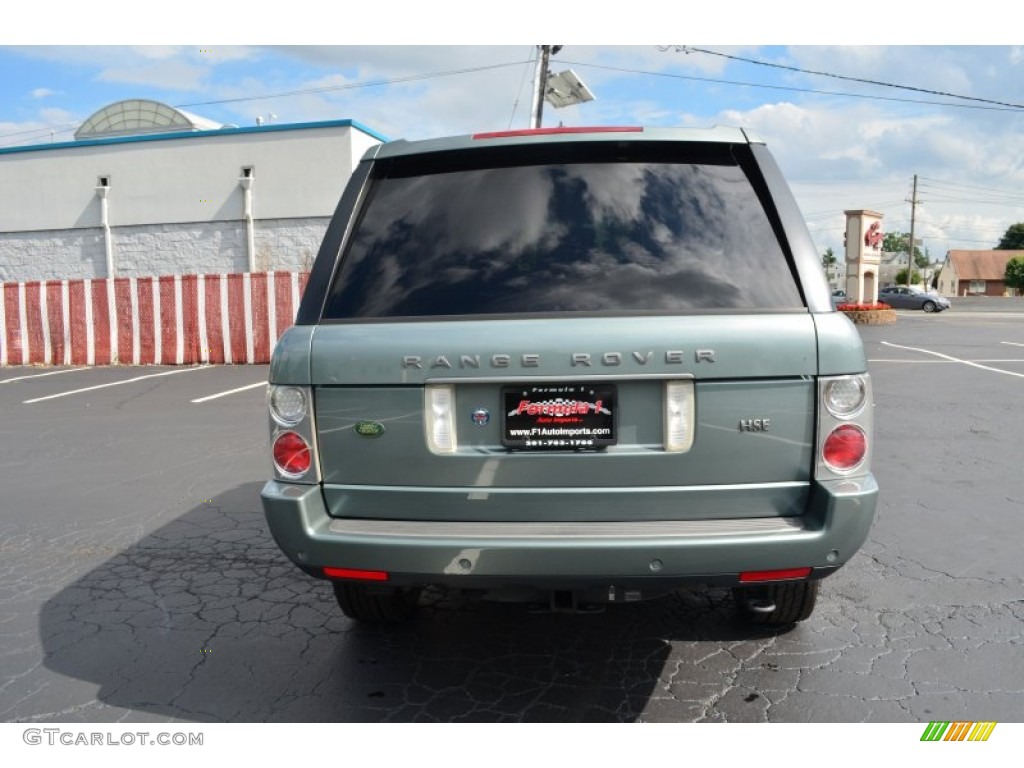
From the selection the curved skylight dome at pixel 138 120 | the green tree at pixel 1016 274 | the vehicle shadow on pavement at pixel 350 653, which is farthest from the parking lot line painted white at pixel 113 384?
the green tree at pixel 1016 274

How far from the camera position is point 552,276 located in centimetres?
281

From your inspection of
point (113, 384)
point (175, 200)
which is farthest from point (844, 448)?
A: point (175, 200)

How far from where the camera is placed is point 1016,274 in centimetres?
7988

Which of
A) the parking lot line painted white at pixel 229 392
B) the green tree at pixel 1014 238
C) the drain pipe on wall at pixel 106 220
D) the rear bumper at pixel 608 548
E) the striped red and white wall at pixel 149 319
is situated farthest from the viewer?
the green tree at pixel 1014 238

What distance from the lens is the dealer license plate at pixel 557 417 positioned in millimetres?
2697

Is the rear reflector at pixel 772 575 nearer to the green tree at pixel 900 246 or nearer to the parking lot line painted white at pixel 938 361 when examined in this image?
the parking lot line painted white at pixel 938 361

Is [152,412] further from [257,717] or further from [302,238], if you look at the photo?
[302,238]

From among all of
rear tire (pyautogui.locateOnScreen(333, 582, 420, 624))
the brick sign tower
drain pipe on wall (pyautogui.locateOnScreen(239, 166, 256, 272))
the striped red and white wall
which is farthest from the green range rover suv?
the brick sign tower

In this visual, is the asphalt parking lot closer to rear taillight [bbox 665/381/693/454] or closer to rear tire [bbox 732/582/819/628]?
rear tire [bbox 732/582/819/628]

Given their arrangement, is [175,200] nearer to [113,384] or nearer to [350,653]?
[113,384]

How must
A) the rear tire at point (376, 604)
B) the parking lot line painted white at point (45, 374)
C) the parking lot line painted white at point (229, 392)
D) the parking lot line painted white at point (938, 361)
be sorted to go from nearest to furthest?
the rear tire at point (376, 604), the parking lot line painted white at point (229, 392), the parking lot line painted white at point (45, 374), the parking lot line painted white at point (938, 361)

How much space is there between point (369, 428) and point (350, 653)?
1257mm

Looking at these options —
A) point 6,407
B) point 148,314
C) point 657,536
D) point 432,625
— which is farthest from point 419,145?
point 148,314

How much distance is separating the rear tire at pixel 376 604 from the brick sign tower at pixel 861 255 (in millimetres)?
30076
